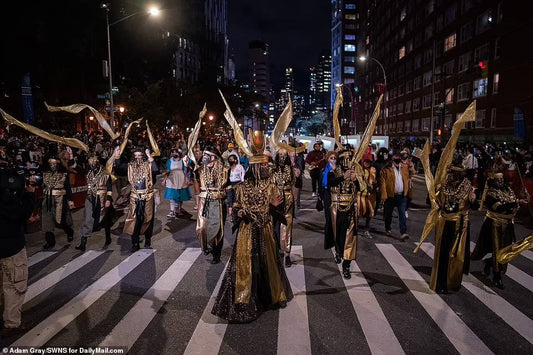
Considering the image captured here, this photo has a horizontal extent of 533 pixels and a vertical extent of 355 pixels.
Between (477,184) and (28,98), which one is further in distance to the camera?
(28,98)

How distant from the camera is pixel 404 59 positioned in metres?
60.5

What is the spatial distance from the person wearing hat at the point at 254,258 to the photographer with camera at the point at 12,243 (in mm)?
2311

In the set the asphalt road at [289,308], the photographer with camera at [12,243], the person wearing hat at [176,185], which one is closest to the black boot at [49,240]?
the asphalt road at [289,308]

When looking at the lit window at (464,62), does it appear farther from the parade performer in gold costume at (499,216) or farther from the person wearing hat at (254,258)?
the person wearing hat at (254,258)

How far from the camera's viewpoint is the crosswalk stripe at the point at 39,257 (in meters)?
7.04

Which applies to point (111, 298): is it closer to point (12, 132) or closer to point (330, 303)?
point (330, 303)

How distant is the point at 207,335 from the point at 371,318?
2054mm

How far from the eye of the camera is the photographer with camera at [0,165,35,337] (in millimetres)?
4309

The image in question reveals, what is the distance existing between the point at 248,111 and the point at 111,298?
5168 cm

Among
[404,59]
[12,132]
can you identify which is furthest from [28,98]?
[404,59]

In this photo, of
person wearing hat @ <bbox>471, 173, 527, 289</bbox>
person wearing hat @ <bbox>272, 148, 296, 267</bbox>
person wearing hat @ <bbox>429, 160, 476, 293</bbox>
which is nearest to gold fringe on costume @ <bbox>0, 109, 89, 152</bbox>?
person wearing hat @ <bbox>272, 148, 296, 267</bbox>

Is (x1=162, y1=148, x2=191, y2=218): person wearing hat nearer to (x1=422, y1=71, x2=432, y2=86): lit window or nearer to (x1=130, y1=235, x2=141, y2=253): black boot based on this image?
(x1=130, y1=235, x2=141, y2=253): black boot

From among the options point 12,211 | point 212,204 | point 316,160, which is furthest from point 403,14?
point 12,211

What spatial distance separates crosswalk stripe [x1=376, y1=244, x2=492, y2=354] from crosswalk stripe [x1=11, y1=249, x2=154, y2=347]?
4.58m
